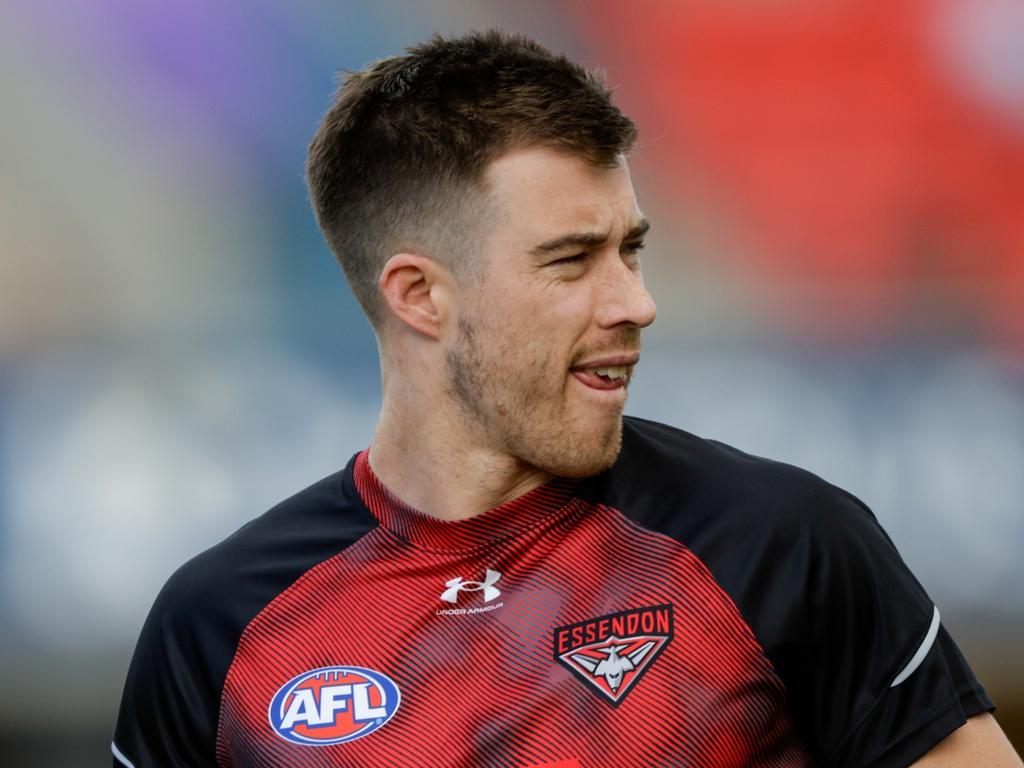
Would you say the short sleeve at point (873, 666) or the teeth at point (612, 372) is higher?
the teeth at point (612, 372)

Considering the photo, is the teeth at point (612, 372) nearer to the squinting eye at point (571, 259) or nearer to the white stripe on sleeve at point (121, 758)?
the squinting eye at point (571, 259)

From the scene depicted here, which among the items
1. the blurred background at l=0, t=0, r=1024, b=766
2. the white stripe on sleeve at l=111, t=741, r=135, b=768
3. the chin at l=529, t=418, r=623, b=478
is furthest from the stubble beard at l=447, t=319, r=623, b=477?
the blurred background at l=0, t=0, r=1024, b=766

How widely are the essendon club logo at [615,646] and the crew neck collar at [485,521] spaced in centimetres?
18

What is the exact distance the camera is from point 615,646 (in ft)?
6.33

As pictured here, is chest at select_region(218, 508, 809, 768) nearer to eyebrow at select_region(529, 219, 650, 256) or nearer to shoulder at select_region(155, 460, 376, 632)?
shoulder at select_region(155, 460, 376, 632)

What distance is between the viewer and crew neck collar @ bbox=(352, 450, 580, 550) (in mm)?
2070

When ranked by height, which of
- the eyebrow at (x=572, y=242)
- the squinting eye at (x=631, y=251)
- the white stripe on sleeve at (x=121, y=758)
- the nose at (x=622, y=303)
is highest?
the eyebrow at (x=572, y=242)

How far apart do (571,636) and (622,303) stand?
48 centimetres

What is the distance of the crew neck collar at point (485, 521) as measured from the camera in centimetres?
207

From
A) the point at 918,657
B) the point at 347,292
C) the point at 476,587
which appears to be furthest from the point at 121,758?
the point at 347,292

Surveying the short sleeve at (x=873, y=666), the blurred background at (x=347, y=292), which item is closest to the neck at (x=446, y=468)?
the short sleeve at (x=873, y=666)

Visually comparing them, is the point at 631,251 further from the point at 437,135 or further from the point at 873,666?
the point at 873,666

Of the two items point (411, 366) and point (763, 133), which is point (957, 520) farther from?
point (411, 366)

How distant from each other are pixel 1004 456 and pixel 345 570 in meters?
2.95
